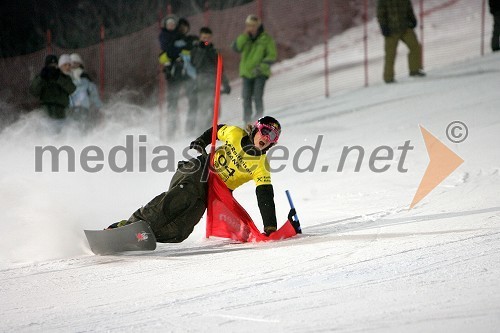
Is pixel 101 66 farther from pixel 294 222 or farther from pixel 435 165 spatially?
pixel 294 222

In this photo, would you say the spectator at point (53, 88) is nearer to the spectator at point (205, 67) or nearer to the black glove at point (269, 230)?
the spectator at point (205, 67)

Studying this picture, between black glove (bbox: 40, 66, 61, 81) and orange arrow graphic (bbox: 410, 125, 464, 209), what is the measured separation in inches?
217

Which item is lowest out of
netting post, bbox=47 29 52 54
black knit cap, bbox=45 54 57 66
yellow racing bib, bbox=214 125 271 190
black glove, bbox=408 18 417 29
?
Result: yellow racing bib, bbox=214 125 271 190

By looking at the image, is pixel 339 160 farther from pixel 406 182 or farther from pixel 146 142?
pixel 146 142

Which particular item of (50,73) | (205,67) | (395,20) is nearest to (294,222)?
(50,73)

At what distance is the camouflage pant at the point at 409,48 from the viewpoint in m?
15.3

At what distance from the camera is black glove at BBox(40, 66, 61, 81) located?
42.1ft

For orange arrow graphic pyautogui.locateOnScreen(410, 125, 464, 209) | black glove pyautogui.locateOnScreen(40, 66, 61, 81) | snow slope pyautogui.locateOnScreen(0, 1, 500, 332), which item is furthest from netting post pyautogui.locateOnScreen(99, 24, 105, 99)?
orange arrow graphic pyautogui.locateOnScreen(410, 125, 464, 209)

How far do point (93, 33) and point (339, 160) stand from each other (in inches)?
246

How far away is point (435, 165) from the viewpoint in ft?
35.1

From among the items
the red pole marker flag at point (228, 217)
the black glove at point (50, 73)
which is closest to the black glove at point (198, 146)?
the red pole marker flag at point (228, 217)

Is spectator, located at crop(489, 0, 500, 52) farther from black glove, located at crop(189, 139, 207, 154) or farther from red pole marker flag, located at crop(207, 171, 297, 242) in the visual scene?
red pole marker flag, located at crop(207, 171, 297, 242)

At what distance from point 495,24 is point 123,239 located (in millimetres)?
11918

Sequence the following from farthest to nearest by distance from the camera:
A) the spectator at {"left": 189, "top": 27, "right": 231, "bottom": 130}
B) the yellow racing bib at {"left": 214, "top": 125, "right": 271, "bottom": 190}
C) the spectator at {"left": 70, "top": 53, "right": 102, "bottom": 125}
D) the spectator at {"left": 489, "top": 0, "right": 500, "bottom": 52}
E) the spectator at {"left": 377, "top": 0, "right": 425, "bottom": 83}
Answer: the spectator at {"left": 489, "top": 0, "right": 500, "bottom": 52} < the spectator at {"left": 377, "top": 0, "right": 425, "bottom": 83} < the spectator at {"left": 189, "top": 27, "right": 231, "bottom": 130} < the spectator at {"left": 70, "top": 53, "right": 102, "bottom": 125} < the yellow racing bib at {"left": 214, "top": 125, "right": 271, "bottom": 190}
